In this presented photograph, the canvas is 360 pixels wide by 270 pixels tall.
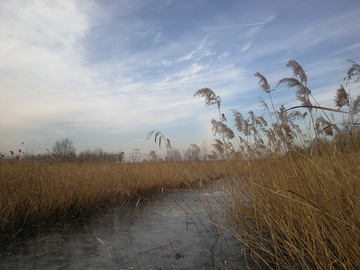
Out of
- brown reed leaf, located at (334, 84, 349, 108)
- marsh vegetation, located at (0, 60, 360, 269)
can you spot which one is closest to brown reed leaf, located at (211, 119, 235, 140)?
marsh vegetation, located at (0, 60, 360, 269)

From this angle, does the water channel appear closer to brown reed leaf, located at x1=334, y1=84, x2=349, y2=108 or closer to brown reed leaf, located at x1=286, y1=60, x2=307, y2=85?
brown reed leaf, located at x1=286, y1=60, x2=307, y2=85

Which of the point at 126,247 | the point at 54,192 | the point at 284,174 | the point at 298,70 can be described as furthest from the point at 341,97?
the point at 54,192

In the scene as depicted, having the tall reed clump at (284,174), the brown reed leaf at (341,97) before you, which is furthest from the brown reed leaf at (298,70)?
the brown reed leaf at (341,97)

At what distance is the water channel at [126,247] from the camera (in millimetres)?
2326

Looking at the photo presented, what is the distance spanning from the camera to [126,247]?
8.98 feet

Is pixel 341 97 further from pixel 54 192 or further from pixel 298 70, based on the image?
pixel 54 192

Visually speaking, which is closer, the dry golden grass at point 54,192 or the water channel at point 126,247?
the water channel at point 126,247

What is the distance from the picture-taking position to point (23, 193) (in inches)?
145

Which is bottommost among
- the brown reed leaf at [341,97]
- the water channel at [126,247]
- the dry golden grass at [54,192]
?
the water channel at [126,247]

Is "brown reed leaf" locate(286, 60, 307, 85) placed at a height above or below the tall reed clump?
above

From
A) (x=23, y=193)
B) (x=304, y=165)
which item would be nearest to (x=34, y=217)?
(x=23, y=193)

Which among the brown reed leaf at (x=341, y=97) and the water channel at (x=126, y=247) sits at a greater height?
the brown reed leaf at (x=341, y=97)

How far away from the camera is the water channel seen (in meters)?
2.33

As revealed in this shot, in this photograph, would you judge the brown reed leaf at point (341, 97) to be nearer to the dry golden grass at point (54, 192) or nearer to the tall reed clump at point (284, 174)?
the tall reed clump at point (284, 174)
